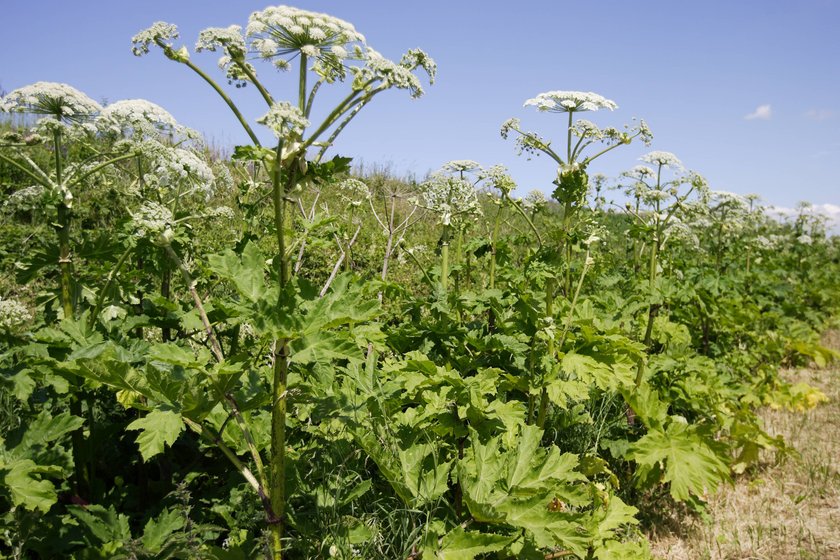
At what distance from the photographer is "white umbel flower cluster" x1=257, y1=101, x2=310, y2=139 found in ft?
5.72

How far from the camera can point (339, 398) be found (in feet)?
8.48

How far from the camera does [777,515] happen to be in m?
3.94

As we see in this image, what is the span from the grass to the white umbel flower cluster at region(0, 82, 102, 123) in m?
4.33

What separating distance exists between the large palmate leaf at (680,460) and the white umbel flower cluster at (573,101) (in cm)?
209

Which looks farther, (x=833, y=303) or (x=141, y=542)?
(x=833, y=303)

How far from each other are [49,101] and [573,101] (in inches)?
119

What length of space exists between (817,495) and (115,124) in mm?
5501

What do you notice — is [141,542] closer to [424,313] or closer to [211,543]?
[211,543]

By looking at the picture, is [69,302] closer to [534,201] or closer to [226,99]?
[226,99]

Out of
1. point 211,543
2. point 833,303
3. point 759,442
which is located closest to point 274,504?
point 211,543

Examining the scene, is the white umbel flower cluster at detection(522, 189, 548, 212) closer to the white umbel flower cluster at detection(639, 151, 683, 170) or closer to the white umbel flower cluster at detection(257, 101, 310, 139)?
the white umbel flower cluster at detection(639, 151, 683, 170)

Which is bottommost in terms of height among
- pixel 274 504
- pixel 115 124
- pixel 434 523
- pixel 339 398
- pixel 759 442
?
pixel 759 442

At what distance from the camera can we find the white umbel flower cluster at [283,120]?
174 cm

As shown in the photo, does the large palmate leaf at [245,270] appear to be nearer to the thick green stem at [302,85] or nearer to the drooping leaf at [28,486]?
the thick green stem at [302,85]
